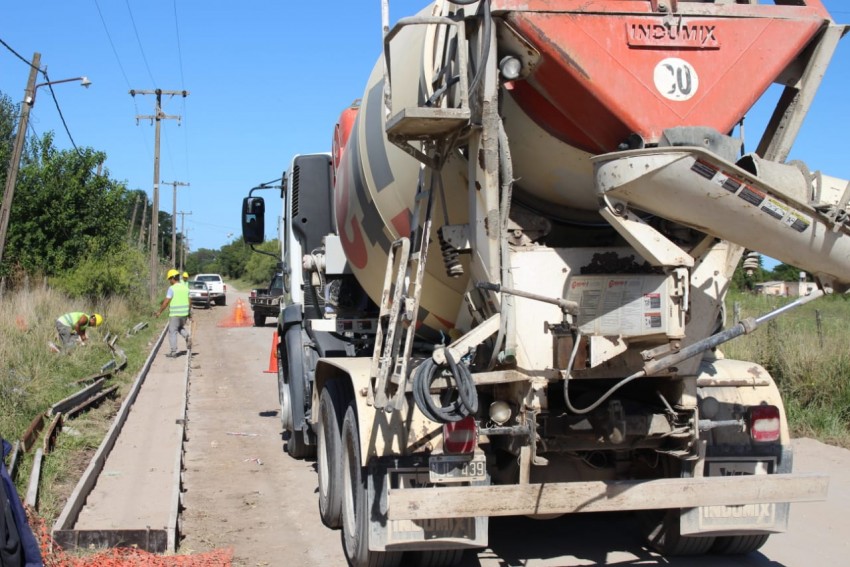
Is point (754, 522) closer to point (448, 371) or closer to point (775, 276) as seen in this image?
point (448, 371)

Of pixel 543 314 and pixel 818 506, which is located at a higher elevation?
pixel 543 314

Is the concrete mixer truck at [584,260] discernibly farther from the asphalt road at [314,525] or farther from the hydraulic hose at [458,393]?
the asphalt road at [314,525]

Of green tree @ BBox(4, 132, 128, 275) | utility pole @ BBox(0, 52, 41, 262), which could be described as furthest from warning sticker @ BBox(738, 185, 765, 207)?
green tree @ BBox(4, 132, 128, 275)

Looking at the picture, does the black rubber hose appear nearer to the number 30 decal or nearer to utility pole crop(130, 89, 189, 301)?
the number 30 decal

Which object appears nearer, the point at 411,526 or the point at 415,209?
the point at 411,526

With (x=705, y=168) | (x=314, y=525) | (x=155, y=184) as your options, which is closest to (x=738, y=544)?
(x=705, y=168)

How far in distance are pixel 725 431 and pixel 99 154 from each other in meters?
24.0

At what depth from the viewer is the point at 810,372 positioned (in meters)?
9.80

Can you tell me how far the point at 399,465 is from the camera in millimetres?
4848

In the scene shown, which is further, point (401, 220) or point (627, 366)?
point (401, 220)

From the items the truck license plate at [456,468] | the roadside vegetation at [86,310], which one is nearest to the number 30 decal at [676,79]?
the roadside vegetation at [86,310]

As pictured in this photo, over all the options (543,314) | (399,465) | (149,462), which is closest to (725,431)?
(543,314)

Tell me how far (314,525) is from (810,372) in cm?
611

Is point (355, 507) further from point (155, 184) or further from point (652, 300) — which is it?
point (155, 184)
